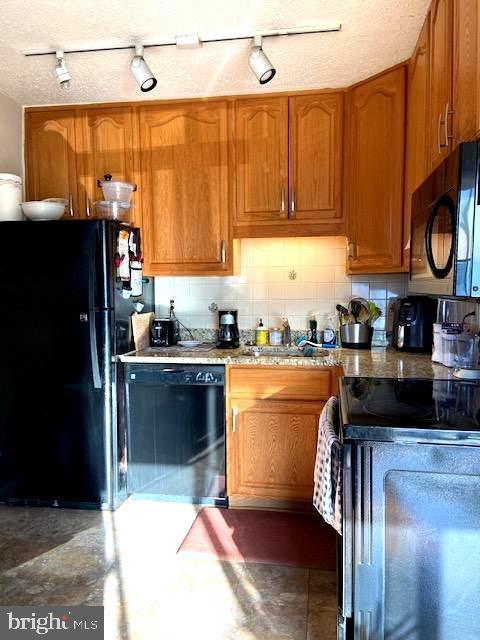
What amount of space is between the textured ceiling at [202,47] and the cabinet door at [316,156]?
0.12 metres

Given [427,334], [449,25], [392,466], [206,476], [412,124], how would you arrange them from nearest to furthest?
[392,466]
[449,25]
[412,124]
[427,334]
[206,476]

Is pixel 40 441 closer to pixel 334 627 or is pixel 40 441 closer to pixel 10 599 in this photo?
pixel 10 599

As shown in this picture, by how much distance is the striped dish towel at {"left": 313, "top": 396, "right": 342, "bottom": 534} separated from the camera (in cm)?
127

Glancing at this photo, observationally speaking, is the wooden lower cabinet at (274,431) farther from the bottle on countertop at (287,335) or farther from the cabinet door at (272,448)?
the bottle on countertop at (287,335)

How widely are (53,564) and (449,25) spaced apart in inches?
104

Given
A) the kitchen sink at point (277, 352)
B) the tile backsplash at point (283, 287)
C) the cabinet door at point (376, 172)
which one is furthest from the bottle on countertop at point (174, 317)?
the cabinet door at point (376, 172)

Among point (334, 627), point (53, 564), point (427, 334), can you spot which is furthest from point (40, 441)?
point (427, 334)

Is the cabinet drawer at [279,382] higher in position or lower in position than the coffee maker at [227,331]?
lower

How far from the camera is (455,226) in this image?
1.20 meters

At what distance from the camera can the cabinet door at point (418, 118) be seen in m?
1.89

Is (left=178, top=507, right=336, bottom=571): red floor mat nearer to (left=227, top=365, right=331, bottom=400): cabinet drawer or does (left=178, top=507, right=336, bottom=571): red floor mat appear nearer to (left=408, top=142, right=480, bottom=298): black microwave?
(left=227, top=365, right=331, bottom=400): cabinet drawer

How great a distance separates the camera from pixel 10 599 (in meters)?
1.81

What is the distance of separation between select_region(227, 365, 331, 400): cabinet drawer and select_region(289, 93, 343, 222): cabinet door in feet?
2.93

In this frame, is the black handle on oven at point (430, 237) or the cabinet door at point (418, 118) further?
the cabinet door at point (418, 118)
